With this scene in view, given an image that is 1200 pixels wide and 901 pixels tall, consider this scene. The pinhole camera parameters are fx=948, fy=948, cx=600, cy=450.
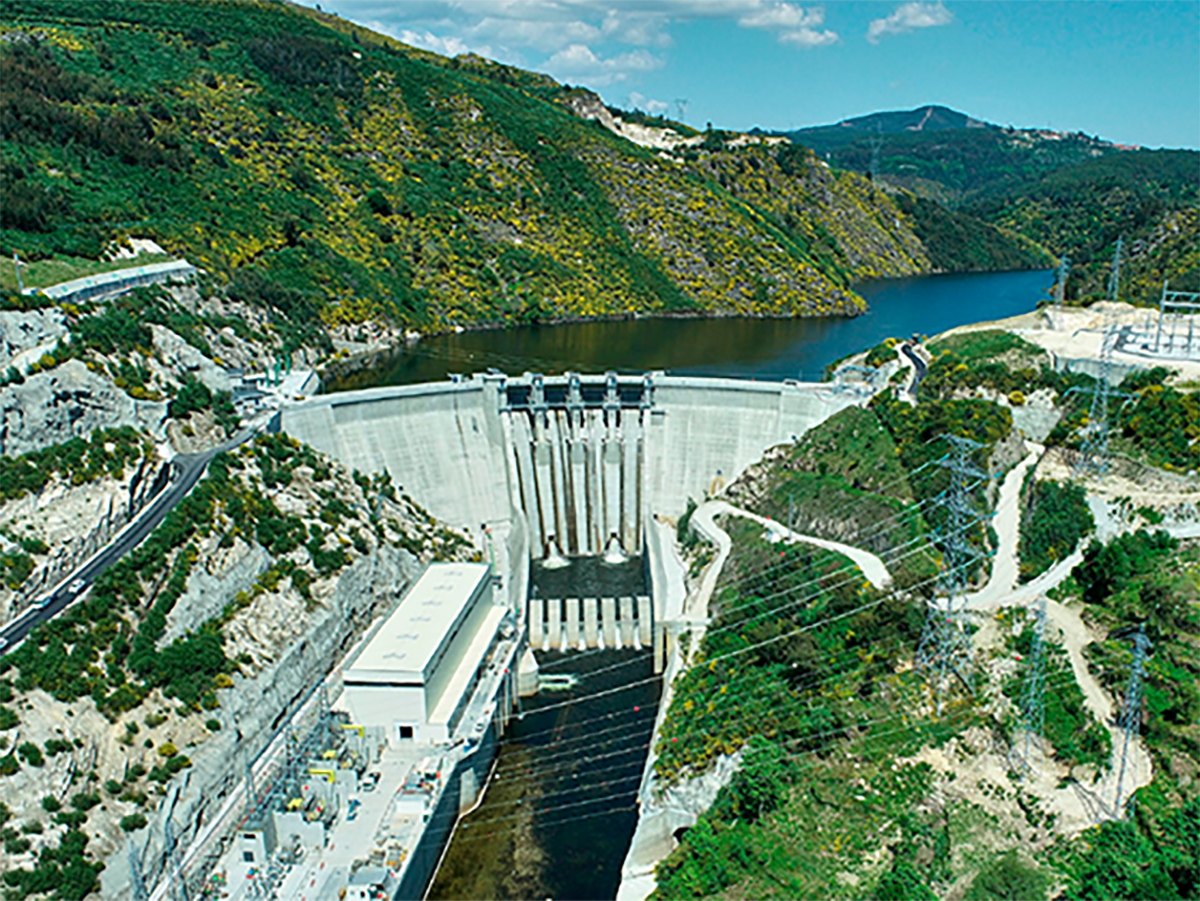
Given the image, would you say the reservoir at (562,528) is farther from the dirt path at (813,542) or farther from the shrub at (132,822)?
the shrub at (132,822)

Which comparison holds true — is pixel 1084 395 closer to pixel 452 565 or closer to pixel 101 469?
pixel 452 565

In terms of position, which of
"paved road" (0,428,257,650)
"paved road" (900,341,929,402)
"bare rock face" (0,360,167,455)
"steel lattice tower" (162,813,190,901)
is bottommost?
"steel lattice tower" (162,813,190,901)

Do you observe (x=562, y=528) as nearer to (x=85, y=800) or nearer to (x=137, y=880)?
(x=85, y=800)

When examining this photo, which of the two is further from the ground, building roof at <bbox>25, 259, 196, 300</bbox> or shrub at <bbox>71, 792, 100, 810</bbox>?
building roof at <bbox>25, 259, 196, 300</bbox>

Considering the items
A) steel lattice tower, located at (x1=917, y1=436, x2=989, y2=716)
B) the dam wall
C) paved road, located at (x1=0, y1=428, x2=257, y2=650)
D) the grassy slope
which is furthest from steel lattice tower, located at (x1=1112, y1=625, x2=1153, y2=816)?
the grassy slope

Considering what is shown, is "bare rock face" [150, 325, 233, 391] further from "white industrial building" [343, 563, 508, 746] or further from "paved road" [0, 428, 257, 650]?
"white industrial building" [343, 563, 508, 746]

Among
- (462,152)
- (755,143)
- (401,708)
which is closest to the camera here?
(401,708)

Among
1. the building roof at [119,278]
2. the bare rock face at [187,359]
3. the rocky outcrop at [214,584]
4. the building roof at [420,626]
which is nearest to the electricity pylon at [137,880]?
the rocky outcrop at [214,584]

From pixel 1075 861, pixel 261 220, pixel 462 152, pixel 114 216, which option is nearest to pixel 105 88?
pixel 261 220
